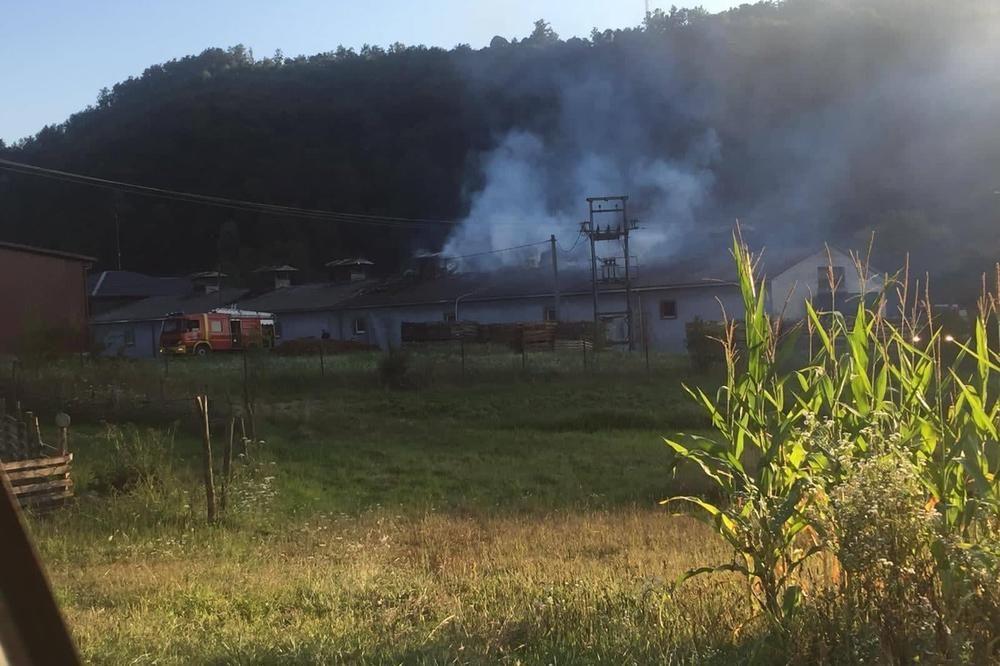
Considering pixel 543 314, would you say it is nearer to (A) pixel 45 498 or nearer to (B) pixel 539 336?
(B) pixel 539 336

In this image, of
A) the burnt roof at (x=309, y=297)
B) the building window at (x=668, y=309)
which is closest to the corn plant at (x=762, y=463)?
the building window at (x=668, y=309)

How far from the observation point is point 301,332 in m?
56.0

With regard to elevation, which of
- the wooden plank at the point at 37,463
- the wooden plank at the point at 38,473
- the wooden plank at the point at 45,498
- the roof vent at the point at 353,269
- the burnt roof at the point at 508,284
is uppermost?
the roof vent at the point at 353,269

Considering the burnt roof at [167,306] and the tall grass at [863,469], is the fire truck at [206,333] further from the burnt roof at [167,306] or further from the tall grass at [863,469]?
the tall grass at [863,469]

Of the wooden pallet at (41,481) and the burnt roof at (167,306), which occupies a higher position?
the burnt roof at (167,306)

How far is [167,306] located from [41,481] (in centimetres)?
5730

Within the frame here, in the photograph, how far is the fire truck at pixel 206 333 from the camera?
46094mm

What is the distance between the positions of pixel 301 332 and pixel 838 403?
53.7 metres

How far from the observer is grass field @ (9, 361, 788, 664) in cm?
439

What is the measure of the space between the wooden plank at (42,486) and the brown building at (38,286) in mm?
24958

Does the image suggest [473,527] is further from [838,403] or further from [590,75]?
[590,75]

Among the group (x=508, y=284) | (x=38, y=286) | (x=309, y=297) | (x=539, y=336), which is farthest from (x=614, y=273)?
(x=38, y=286)

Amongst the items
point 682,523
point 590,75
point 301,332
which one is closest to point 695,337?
point 682,523

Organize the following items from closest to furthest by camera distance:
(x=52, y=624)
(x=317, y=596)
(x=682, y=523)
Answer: (x=52, y=624), (x=317, y=596), (x=682, y=523)
